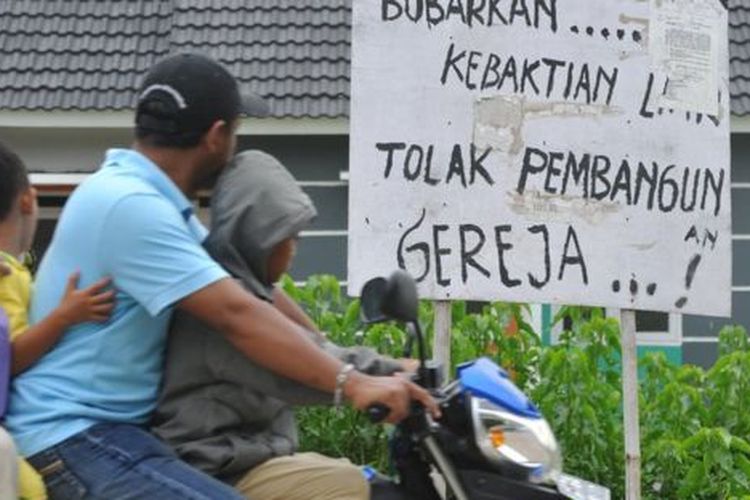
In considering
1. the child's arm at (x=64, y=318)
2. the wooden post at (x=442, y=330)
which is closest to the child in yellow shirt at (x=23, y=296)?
the child's arm at (x=64, y=318)

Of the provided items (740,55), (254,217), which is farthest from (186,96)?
(740,55)

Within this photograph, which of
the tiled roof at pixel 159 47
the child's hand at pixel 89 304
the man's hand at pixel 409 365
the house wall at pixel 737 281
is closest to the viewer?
the child's hand at pixel 89 304

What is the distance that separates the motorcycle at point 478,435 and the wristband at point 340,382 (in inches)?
3.2

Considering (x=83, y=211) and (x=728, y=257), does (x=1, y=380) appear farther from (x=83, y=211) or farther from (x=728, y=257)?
(x=728, y=257)

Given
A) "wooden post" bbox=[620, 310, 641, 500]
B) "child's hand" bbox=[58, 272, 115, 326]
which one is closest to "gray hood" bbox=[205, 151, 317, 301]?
"child's hand" bbox=[58, 272, 115, 326]

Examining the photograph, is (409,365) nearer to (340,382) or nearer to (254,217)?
(340,382)

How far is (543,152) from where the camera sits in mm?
5578

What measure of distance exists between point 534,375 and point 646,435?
19.0 inches

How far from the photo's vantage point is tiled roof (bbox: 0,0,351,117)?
460 inches

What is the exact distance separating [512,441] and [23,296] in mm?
1043

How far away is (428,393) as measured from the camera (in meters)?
2.89

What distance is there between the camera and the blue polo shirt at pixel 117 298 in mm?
2924

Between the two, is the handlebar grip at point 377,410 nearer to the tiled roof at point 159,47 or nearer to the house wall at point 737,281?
the tiled roof at point 159,47

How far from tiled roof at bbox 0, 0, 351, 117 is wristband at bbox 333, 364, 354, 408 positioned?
8493 millimetres
